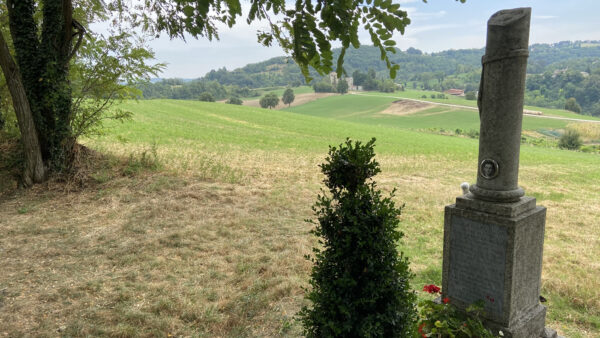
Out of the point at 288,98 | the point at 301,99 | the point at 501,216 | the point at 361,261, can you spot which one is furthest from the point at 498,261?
the point at 301,99

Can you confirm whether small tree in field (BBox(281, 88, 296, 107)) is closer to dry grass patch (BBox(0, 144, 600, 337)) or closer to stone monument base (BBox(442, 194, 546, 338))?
dry grass patch (BBox(0, 144, 600, 337))

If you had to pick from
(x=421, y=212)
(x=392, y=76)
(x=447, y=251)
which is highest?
(x=392, y=76)

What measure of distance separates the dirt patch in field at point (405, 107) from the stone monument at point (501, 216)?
72.0 m

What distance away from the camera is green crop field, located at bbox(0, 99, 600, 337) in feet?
15.8

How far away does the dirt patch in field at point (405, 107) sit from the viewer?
244 ft

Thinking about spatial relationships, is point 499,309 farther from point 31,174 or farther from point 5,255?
point 31,174

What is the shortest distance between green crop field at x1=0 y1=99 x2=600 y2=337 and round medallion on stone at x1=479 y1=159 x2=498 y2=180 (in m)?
2.50

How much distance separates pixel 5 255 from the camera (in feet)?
21.8

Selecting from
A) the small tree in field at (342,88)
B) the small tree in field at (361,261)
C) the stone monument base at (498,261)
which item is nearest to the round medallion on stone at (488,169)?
the stone monument base at (498,261)

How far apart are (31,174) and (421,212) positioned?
36.7ft

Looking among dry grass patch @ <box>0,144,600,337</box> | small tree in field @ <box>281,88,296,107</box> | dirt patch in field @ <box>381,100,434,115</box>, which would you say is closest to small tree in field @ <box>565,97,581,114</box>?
dirt patch in field @ <box>381,100,434,115</box>

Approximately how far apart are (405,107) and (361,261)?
260 ft

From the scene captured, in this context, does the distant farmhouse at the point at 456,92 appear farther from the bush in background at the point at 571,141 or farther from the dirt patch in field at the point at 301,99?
the bush in background at the point at 571,141

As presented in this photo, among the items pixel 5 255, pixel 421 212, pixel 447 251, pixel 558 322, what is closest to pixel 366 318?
pixel 447 251
